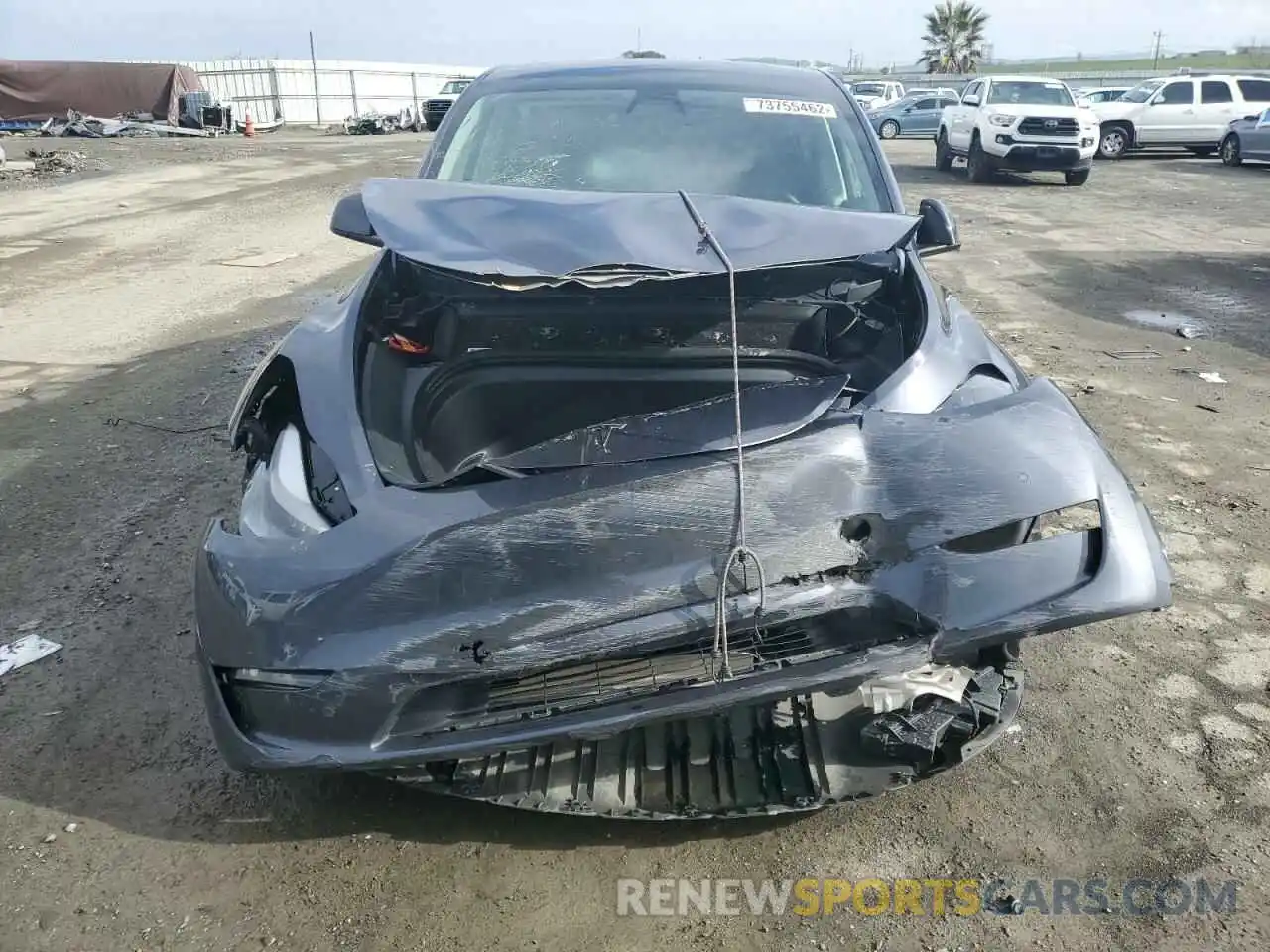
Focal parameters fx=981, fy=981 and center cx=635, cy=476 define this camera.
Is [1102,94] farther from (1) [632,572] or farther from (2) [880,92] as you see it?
(1) [632,572]

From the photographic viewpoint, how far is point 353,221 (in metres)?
2.91

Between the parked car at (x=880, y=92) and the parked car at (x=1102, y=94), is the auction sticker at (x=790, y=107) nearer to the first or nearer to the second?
the parked car at (x=1102, y=94)

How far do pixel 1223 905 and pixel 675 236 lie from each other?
196 cm

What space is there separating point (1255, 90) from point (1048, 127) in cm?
783

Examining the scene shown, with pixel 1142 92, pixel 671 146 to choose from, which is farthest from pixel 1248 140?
pixel 671 146

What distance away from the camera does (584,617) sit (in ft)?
6.62

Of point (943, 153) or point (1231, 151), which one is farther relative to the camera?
point (1231, 151)

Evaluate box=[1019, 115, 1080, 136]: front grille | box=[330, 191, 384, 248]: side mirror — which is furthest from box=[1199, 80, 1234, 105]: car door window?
box=[330, 191, 384, 248]: side mirror

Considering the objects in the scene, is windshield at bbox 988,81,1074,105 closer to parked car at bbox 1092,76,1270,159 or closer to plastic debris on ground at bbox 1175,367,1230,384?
parked car at bbox 1092,76,1270,159

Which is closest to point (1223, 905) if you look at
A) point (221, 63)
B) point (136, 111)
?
point (136, 111)

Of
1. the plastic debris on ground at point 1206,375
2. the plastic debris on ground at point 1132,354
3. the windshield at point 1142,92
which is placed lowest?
the plastic debris on ground at point 1206,375

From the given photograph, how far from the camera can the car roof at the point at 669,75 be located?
396 centimetres

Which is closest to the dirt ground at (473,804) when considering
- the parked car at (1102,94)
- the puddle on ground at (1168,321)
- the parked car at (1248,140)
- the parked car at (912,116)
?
the puddle on ground at (1168,321)

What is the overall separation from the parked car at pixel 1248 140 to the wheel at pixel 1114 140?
78.6 inches
